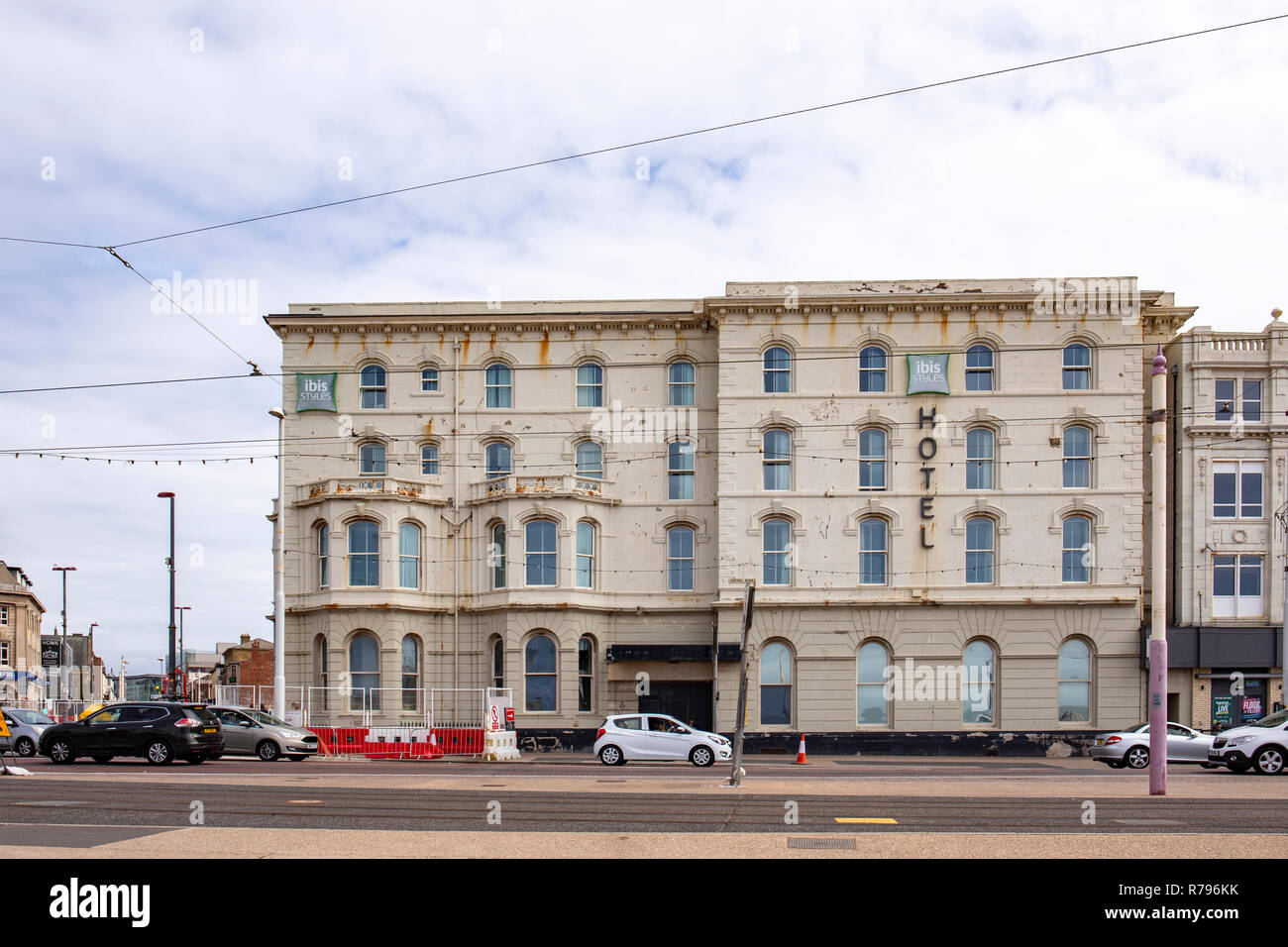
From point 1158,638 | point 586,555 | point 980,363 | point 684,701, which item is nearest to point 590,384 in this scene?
point 586,555

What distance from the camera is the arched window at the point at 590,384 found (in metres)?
41.9

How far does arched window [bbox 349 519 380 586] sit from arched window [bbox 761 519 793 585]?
1287 cm

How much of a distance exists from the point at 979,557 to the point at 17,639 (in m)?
73.4

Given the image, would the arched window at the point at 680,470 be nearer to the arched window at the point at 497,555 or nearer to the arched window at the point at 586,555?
the arched window at the point at 586,555

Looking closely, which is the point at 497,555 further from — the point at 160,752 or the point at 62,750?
the point at 62,750

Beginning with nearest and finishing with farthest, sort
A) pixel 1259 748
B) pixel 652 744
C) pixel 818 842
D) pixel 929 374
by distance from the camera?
pixel 818 842, pixel 1259 748, pixel 652 744, pixel 929 374

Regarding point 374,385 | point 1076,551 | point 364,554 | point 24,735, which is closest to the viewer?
point 24,735

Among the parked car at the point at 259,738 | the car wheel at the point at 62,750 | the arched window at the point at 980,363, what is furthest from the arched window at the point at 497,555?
the arched window at the point at 980,363

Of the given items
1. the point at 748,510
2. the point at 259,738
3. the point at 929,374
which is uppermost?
the point at 929,374

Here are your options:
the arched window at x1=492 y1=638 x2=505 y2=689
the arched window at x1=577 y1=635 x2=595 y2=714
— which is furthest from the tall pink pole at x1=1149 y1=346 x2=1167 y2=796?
the arched window at x1=492 y1=638 x2=505 y2=689

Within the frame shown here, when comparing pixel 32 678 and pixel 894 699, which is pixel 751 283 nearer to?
pixel 894 699

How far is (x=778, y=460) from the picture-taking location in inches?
1593

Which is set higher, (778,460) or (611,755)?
(778,460)

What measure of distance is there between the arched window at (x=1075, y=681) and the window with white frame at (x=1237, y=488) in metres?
6.30
